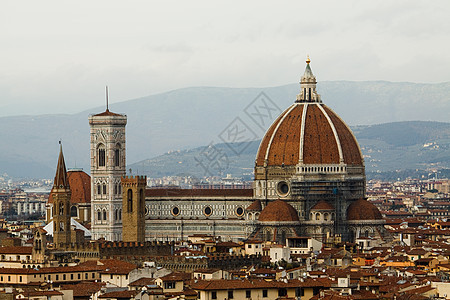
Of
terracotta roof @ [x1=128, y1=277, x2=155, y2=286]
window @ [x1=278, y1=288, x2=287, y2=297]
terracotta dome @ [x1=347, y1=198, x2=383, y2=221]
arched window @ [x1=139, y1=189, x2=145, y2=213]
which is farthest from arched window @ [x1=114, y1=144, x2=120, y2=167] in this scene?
window @ [x1=278, y1=288, x2=287, y2=297]

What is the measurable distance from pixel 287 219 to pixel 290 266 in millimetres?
36537

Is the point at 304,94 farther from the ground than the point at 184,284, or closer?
farther from the ground

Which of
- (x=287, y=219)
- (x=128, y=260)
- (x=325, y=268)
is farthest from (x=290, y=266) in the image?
(x=287, y=219)

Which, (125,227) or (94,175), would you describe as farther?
(94,175)

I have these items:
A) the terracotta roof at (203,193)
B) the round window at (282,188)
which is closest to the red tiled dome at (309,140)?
the round window at (282,188)

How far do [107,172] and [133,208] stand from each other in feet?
37.1

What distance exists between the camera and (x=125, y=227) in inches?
4953

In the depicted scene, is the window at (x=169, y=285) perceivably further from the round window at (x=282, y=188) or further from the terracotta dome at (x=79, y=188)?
the terracotta dome at (x=79, y=188)

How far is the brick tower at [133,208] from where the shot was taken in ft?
411

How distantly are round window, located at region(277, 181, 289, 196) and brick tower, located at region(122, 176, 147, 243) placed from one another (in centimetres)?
1131

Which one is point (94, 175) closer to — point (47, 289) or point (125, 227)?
point (125, 227)

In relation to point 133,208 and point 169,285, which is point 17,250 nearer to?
point 169,285

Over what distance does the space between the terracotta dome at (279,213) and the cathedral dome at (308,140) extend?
4.53 meters

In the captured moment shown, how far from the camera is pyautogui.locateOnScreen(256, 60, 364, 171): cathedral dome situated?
5064 inches
